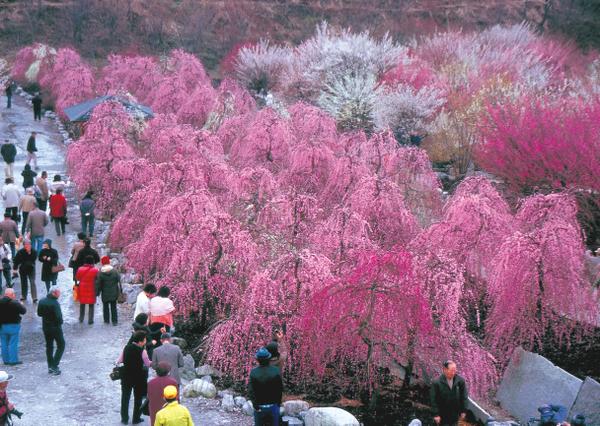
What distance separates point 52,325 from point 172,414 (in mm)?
3981

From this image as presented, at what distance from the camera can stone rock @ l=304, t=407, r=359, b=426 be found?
980 centimetres

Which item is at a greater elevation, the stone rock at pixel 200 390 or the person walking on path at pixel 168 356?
the person walking on path at pixel 168 356

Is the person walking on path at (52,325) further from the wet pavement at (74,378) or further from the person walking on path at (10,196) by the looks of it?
the person walking on path at (10,196)

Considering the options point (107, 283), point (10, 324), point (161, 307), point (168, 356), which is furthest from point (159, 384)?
point (107, 283)

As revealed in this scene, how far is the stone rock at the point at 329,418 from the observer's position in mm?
9797

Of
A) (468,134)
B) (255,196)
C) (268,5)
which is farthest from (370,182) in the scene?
(268,5)

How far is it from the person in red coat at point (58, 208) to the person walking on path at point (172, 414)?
433 inches

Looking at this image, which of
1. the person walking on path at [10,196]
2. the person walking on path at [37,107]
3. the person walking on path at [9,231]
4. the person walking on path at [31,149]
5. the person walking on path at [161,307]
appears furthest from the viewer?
the person walking on path at [37,107]

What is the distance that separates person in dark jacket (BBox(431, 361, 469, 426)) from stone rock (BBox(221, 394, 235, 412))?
311 cm

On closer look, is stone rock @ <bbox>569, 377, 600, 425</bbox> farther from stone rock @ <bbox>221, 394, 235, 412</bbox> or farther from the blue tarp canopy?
the blue tarp canopy

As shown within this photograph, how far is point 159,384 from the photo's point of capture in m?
9.13

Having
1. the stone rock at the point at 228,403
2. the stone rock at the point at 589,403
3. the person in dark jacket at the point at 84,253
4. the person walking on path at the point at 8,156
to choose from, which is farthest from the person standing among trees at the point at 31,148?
the stone rock at the point at 589,403

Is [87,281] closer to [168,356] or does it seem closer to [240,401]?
[240,401]

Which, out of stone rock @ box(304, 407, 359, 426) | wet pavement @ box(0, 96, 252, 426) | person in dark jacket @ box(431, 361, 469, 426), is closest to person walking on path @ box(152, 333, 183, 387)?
wet pavement @ box(0, 96, 252, 426)
